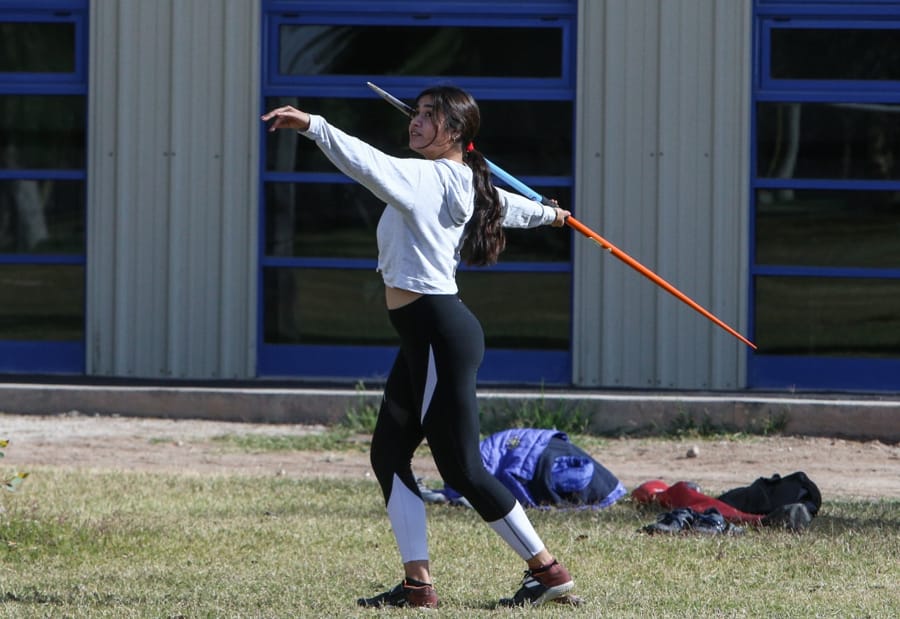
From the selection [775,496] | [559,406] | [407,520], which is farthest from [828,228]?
[407,520]

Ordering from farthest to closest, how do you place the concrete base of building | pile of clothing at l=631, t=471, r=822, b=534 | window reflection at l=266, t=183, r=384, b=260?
window reflection at l=266, t=183, r=384, b=260 < the concrete base of building < pile of clothing at l=631, t=471, r=822, b=534

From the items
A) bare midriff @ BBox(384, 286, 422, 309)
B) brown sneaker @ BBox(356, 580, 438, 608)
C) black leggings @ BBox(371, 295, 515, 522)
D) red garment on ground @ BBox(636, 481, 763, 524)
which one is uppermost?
bare midriff @ BBox(384, 286, 422, 309)

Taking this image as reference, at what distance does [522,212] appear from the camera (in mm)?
5984

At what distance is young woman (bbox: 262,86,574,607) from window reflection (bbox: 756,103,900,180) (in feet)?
21.4

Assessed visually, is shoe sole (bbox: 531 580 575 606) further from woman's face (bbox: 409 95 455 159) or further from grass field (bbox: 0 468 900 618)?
woman's face (bbox: 409 95 455 159)

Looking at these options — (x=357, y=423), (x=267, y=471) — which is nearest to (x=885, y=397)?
(x=357, y=423)

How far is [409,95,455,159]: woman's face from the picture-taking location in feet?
18.4

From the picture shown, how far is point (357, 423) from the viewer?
1112cm

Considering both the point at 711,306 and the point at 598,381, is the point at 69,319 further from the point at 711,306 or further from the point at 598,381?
the point at 711,306

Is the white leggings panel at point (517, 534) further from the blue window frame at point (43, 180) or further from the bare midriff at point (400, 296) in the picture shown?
the blue window frame at point (43, 180)

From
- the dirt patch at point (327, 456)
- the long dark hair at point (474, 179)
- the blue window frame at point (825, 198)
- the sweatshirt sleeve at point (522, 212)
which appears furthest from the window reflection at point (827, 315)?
the long dark hair at point (474, 179)

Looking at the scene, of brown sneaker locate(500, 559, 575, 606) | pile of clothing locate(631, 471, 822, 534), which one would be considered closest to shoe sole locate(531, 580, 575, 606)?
brown sneaker locate(500, 559, 575, 606)

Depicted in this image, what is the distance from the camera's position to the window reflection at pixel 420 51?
12.1 m

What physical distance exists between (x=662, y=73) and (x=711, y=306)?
5.70 ft
